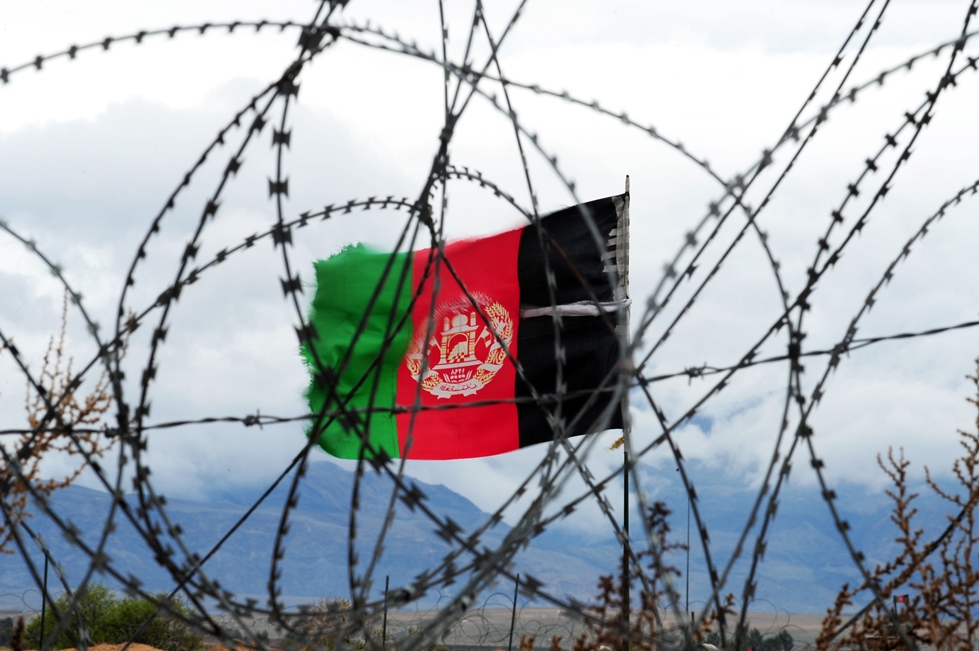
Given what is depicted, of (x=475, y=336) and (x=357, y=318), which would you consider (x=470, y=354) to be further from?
(x=357, y=318)

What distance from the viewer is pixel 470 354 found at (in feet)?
44.7

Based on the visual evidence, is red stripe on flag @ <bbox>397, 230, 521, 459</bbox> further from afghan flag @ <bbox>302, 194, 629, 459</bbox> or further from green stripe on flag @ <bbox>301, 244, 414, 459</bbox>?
green stripe on flag @ <bbox>301, 244, 414, 459</bbox>

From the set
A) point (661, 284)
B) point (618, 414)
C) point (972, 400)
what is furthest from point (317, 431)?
point (618, 414)

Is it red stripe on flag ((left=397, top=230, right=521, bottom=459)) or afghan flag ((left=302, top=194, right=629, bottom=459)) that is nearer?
afghan flag ((left=302, top=194, right=629, bottom=459))

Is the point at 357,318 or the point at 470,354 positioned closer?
the point at 357,318

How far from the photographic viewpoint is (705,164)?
589 cm

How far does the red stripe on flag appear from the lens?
13406mm

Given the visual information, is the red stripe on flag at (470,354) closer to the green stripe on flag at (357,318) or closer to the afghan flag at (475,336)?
the afghan flag at (475,336)

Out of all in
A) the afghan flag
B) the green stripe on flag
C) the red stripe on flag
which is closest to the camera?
the afghan flag

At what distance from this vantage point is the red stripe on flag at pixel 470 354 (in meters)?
13.4

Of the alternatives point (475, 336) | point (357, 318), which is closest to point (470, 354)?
point (475, 336)

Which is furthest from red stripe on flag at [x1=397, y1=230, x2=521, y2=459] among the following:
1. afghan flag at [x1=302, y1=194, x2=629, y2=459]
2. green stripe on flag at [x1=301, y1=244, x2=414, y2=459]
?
green stripe on flag at [x1=301, y1=244, x2=414, y2=459]

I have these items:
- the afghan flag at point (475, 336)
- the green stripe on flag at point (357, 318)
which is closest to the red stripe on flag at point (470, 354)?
the afghan flag at point (475, 336)

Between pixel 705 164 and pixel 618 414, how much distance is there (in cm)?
522
